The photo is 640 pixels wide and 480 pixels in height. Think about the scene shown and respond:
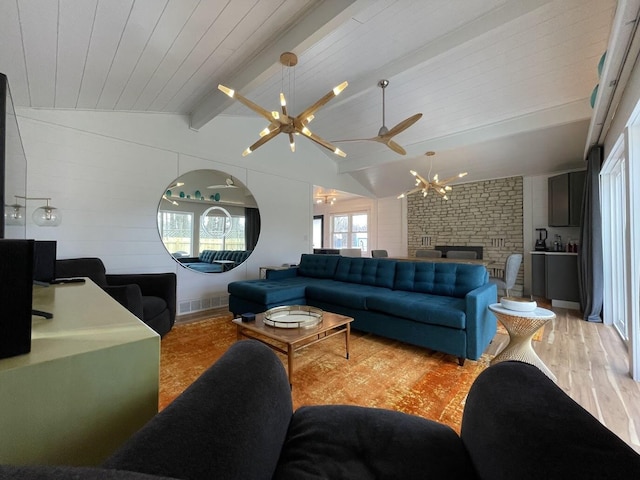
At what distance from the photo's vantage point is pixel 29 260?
0.57 metres

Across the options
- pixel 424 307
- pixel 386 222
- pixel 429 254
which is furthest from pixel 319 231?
pixel 424 307

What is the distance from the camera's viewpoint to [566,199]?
176 inches

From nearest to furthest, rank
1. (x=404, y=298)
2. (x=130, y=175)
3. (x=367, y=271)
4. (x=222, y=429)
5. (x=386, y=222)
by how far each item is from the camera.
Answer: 1. (x=222, y=429)
2. (x=404, y=298)
3. (x=130, y=175)
4. (x=367, y=271)
5. (x=386, y=222)

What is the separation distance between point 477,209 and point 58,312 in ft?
22.1

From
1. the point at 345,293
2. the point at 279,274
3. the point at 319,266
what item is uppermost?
the point at 319,266

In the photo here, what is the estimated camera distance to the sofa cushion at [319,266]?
4062 millimetres

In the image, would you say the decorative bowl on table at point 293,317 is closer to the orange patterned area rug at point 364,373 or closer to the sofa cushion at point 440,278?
the orange patterned area rug at point 364,373

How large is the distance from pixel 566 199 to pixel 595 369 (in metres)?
3.45

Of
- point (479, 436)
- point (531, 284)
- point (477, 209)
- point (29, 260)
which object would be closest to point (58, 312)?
point (29, 260)

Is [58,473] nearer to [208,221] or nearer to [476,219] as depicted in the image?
[208,221]

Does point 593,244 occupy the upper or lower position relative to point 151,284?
upper

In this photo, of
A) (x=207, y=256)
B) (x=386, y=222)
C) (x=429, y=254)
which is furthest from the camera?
(x=386, y=222)

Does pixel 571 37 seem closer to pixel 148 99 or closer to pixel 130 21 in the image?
pixel 130 21

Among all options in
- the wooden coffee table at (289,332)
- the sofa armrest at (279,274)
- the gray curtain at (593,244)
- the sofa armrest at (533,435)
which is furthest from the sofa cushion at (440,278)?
the sofa armrest at (533,435)
